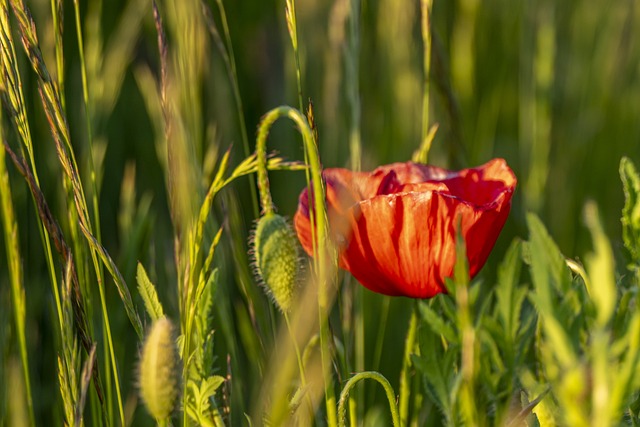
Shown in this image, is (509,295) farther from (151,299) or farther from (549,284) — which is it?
(151,299)

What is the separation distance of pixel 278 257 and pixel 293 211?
727 mm

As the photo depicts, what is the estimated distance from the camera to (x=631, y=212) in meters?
0.51

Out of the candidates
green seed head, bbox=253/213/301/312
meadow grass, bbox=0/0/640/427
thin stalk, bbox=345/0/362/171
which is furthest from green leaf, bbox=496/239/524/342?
thin stalk, bbox=345/0/362/171

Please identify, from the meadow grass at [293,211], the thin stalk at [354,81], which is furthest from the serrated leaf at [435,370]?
the thin stalk at [354,81]

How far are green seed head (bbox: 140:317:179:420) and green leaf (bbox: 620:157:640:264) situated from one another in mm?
255

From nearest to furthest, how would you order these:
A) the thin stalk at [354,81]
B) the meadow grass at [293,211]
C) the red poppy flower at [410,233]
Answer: the meadow grass at [293,211], the red poppy flower at [410,233], the thin stalk at [354,81]

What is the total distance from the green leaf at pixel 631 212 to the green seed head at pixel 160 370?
26 centimetres

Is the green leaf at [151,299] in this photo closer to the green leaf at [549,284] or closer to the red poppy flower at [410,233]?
the red poppy flower at [410,233]

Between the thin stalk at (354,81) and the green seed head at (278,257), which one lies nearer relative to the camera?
the green seed head at (278,257)

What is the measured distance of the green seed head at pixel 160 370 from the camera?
0.42 m

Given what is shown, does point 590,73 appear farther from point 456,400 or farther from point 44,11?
point 456,400

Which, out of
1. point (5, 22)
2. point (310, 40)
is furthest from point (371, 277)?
point (310, 40)

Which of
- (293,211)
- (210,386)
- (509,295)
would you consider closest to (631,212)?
(509,295)

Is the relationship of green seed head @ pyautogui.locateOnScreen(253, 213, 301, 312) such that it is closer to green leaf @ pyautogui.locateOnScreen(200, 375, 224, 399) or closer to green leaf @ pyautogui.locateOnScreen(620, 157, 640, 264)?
green leaf @ pyautogui.locateOnScreen(200, 375, 224, 399)
